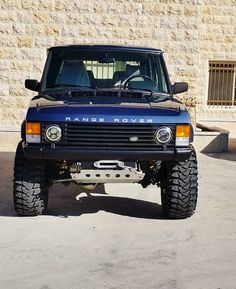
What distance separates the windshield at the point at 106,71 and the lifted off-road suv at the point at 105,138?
0.01 m

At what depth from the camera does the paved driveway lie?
15.1 ft

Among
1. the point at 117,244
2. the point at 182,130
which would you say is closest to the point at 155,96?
the point at 182,130

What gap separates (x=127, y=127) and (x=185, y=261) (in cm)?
149

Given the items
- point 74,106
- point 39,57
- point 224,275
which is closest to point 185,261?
point 224,275

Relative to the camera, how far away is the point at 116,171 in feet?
19.6

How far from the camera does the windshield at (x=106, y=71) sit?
22.9ft

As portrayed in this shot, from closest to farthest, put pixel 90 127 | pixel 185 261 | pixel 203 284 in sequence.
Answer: pixel 203 284 → pixel 185 261 → pixel 90 127

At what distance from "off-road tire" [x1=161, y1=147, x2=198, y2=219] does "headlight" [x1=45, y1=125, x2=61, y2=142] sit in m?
1.23

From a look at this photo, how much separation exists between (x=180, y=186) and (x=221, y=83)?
9998 mm

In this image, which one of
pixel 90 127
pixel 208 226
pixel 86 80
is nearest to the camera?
pixel 90 127

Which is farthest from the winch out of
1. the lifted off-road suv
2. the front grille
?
the front grille

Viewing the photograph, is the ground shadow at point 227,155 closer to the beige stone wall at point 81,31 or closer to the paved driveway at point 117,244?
the beige stone wall at point 81,31

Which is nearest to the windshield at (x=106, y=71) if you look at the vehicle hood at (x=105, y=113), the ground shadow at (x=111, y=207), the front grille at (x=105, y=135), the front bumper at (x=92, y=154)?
the vehicle hood at (x=105, y=113)

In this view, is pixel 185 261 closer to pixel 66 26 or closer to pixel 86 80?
pixel 86 80
